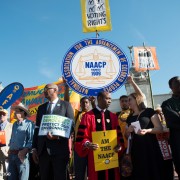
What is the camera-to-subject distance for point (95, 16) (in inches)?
213

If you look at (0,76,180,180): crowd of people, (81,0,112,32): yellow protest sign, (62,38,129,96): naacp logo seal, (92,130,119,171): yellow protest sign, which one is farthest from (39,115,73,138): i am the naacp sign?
(81,0,112,32): yellow protest sign

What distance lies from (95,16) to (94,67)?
142 centimetres

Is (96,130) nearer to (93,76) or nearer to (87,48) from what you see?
(93,76)

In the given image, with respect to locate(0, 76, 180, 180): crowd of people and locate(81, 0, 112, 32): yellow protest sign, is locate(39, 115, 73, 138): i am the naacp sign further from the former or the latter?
locate(81, 0, 112, 32): yellow protest sign

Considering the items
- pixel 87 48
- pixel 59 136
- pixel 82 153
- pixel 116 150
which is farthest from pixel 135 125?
pixel 87 48

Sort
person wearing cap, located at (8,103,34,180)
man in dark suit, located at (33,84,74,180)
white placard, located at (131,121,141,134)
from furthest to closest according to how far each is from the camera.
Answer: person wearing cap, located at (8,103,34,180) < man in dark suit, located at (33,84,74,180) < white placard, located at (131,121,141,134)

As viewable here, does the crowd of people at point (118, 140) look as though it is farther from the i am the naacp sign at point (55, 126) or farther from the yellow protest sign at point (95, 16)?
the yellow protest sign at point (95, 16)

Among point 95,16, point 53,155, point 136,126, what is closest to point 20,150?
point 53,155

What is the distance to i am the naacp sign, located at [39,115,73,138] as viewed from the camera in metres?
3.78

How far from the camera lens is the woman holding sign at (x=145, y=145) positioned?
12.5 ft

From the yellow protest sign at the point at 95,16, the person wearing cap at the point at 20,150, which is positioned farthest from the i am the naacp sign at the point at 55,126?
the yellow protest sign at the point at 95,16

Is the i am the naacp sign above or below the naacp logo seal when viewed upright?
below

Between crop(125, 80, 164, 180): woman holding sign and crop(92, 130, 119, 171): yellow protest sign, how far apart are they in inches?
13.5

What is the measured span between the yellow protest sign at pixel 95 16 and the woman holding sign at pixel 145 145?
6.47 feet
